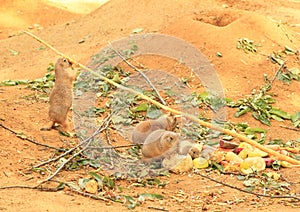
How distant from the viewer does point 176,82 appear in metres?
6.19

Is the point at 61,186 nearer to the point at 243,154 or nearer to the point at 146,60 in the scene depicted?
the point at 243,154

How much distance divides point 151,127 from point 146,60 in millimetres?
2043

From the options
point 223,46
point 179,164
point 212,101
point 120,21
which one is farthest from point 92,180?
Answer: point 120,21

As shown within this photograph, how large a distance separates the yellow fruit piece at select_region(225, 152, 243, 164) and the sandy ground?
0.26 metres

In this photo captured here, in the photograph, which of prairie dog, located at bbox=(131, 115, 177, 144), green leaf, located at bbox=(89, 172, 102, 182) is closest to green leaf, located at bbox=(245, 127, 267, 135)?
prairie dog, located at bbox=(131, 115, 177, 144)

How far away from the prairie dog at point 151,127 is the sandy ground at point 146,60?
1.50ft

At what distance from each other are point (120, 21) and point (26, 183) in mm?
5063

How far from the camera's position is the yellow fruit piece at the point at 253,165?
14.4 ft

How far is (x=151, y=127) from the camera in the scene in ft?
15.3

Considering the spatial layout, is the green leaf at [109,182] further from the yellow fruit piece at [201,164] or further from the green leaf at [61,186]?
the yellow fruit piece at [201,164]

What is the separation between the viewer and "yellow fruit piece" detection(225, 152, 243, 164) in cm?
452

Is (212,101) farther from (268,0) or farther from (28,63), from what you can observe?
(268,0)

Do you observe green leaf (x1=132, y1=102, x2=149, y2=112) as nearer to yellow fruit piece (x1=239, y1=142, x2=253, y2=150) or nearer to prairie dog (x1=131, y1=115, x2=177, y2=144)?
prairie dog (x1=131, y1=115, x2=177, y2=144)

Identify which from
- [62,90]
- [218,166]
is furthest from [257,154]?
[62,90]
